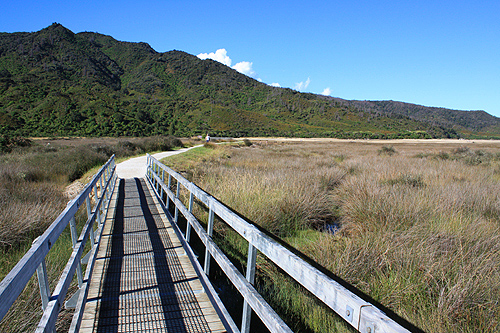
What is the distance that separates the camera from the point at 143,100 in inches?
4368

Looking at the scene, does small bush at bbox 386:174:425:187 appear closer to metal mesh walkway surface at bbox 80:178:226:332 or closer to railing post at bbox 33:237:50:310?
metal mesh walkway surface at bbox 80:178:226:332

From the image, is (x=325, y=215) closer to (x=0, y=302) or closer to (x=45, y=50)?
(x=0, y=302)

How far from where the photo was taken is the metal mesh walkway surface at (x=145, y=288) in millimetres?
2818

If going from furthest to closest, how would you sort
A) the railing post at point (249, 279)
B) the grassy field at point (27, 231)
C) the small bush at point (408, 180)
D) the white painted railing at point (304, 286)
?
1. the small bush at point (408, 180)
2. the grassy field at point (27, 231)
3. the railing post at point (249, 279)
4. the white painted railing at point (304, 286)

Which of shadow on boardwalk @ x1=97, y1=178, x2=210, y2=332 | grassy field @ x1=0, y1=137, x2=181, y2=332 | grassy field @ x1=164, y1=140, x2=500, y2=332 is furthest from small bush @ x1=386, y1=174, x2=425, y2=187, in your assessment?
grassy field @ x1=0, y1=137, x2=181, y2=332

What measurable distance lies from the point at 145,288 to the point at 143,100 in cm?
11758

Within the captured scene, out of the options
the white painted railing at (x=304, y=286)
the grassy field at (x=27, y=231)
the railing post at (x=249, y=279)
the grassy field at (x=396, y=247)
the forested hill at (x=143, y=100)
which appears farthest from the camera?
the forested hill at (x=143, y=100)

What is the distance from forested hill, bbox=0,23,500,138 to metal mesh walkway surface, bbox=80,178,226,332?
190 feet

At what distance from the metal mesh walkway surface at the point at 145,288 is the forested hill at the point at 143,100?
5779 centimetres

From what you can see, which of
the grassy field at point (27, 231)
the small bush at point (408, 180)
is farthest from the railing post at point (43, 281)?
the small bush at point (408, 180)

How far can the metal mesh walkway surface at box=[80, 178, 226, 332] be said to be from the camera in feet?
9.25

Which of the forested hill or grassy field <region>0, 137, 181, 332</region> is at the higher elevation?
the forested hill

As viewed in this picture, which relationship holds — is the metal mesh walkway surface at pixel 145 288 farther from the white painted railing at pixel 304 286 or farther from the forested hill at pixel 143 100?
the forested hill at pixel 143 100

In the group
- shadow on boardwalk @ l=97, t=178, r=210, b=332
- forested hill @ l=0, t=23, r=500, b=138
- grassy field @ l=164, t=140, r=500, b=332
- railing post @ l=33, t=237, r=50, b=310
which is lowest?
shadow on boardwalk @ l=97, t=178, r=210, b=332
